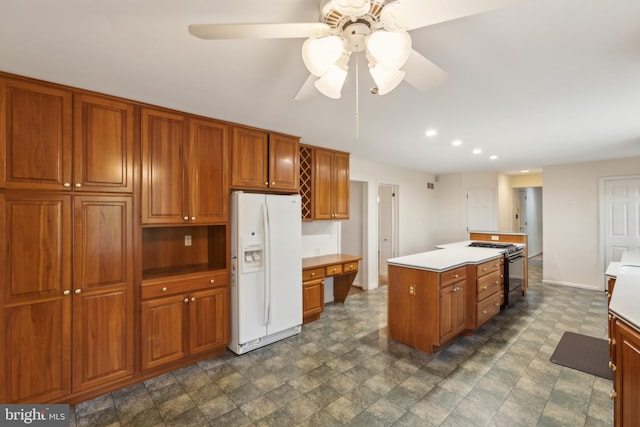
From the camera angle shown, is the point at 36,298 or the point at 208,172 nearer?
the point at 36,298

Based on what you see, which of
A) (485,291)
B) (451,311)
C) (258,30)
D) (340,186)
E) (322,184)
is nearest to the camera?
(258,30)

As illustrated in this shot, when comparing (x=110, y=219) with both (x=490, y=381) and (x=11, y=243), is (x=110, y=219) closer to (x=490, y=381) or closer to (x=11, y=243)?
(x=11, y=243)

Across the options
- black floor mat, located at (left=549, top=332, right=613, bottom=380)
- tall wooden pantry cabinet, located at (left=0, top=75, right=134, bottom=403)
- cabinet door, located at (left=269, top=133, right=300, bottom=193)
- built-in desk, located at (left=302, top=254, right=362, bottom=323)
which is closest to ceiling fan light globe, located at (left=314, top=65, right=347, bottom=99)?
tall wooden pantry cabinet, located at (left=0, top=75, right=134, bottom=403)

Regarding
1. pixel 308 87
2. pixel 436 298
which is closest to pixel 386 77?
pixel 308 87

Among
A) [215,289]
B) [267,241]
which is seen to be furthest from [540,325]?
[215,289]

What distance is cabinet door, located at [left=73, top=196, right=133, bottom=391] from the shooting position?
224 cm

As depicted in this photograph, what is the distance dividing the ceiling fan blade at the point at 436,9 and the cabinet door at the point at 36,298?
100 inches

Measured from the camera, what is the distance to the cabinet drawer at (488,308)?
11.2 ft

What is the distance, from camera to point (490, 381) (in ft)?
8.19

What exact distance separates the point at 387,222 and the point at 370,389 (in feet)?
13.5

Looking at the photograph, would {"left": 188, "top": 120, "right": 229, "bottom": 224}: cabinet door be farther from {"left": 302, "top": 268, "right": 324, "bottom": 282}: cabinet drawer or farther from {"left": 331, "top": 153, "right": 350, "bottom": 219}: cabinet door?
{"left": 331, "top": 153, "right": 350, "bottom": 219}: cabinet door

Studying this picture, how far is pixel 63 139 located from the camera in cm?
218

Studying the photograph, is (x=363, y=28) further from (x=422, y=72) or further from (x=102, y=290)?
(x=102, y=290)

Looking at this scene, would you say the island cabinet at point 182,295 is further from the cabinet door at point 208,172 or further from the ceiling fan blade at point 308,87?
the ceiling fan blade at point 308,87
